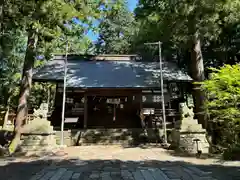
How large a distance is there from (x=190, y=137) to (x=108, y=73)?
7.40 meters

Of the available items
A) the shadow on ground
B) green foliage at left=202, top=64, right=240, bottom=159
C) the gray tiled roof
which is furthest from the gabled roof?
the shadow on ground

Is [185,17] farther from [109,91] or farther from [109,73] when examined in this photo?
[109,73]

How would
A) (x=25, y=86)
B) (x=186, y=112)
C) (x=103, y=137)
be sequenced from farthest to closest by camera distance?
(x=103, y=137)
(x=25, y=86)
(x=186, y=112)

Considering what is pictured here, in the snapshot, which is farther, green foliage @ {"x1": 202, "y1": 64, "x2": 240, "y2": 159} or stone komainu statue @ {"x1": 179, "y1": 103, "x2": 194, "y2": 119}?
stone komainu statue @ {"x1": 179, "y1": 103, "x2": 194, "y2": 119}

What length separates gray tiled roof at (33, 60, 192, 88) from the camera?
44.5ft

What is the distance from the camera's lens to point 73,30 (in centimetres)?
1080

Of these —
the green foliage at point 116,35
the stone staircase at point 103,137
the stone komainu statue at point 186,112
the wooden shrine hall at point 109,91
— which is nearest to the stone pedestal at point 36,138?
the stone staircase at point 103,137

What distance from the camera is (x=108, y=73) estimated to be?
15188 mm

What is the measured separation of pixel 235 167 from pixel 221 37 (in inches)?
501

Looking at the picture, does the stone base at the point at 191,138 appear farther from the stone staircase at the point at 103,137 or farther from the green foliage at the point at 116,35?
the green foliage at the point at 116,35

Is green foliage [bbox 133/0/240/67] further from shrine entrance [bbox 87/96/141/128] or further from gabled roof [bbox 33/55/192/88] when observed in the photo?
shrine entrance [bbox 87/96/141/128]

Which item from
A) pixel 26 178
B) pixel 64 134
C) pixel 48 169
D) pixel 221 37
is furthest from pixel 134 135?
pixel 221 37

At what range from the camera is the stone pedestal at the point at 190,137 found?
9.27 m

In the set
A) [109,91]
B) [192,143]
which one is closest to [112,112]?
[109,91]
